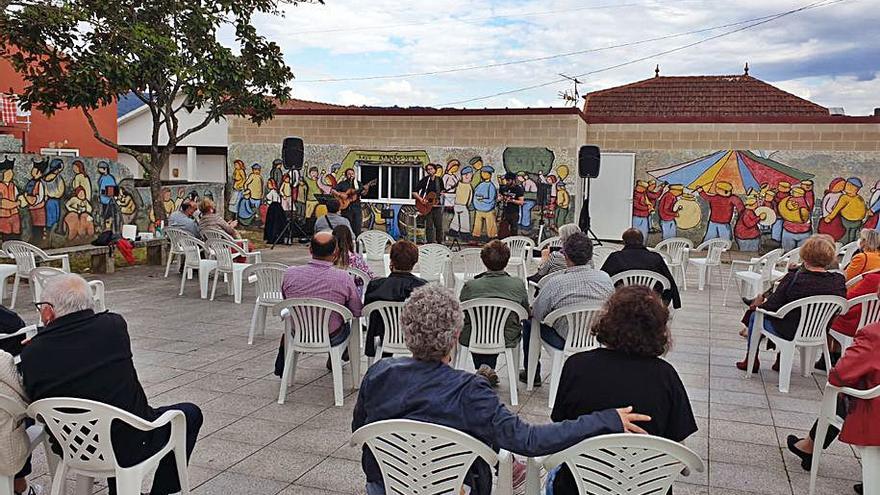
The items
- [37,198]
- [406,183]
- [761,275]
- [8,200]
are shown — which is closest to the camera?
[761,275]

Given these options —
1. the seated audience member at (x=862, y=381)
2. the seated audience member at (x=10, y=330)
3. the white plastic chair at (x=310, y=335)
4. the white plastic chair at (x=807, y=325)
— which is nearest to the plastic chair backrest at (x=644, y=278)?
the white plastic chair at (x=807, y=325)

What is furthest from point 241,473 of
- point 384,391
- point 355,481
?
point 384,391

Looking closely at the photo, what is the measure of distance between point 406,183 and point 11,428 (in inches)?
537

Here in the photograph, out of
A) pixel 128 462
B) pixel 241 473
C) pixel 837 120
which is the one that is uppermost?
pixel 837 120

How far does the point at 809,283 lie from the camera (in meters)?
4.80

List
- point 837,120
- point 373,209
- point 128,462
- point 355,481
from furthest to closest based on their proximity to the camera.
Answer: point 373,209
point 837,120
point 355,481
point 128,462

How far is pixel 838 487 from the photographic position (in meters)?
3.42

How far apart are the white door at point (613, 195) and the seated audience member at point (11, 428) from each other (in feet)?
45.9

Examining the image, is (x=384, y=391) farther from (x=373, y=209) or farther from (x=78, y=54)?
(x=373, y=209)

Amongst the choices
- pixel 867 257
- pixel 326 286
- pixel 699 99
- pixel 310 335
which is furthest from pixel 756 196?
pixel 310 335

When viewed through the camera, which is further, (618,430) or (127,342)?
(127,342)

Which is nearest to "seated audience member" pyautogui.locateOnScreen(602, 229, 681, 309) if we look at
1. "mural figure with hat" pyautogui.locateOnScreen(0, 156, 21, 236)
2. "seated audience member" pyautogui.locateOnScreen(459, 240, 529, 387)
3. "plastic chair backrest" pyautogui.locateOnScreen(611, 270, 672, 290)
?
"plastic chair backrest" pyautogui.locateOnScreen(611, 270, 672, 290)

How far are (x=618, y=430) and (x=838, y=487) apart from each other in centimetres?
193

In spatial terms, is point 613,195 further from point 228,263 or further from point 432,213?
point 228,263
